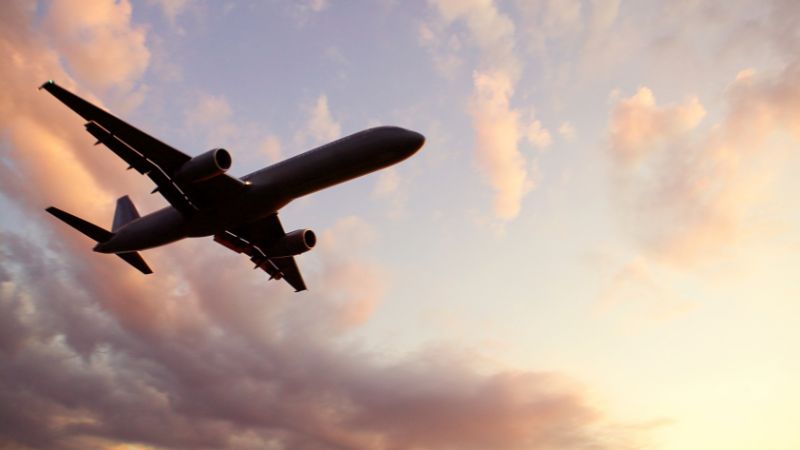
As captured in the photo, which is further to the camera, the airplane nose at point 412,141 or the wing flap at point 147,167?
the wing flap at point 147,167

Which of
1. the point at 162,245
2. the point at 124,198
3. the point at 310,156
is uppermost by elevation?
the point at 124,198

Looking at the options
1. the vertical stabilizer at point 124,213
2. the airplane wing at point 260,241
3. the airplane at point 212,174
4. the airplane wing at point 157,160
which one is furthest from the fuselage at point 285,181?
the vertical stabilizer at point 124,213

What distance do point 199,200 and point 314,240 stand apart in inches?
371

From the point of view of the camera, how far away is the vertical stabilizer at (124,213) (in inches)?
1740

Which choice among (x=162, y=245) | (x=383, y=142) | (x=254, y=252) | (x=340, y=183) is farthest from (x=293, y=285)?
(x=383, y=142)

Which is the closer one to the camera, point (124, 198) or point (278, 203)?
point (278, 203)

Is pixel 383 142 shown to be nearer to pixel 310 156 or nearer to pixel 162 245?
pixel 310 156

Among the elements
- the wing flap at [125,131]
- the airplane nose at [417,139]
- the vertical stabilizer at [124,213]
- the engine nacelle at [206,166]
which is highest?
the vertical stabilizer at [124,213]

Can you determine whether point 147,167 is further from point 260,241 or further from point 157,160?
point 260,241

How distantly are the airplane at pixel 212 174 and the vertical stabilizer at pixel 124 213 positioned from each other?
19.8ft

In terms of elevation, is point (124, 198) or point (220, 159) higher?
point (124, 198)

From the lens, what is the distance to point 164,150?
103ft

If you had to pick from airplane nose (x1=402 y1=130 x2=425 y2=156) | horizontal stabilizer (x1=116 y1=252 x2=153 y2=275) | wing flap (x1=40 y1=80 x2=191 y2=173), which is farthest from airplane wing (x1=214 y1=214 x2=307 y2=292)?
airplane nose (x1=402 y1=130 x2=425 y2=156)

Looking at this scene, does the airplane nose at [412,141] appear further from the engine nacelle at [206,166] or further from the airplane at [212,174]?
the engine nacelle at [206,166]
